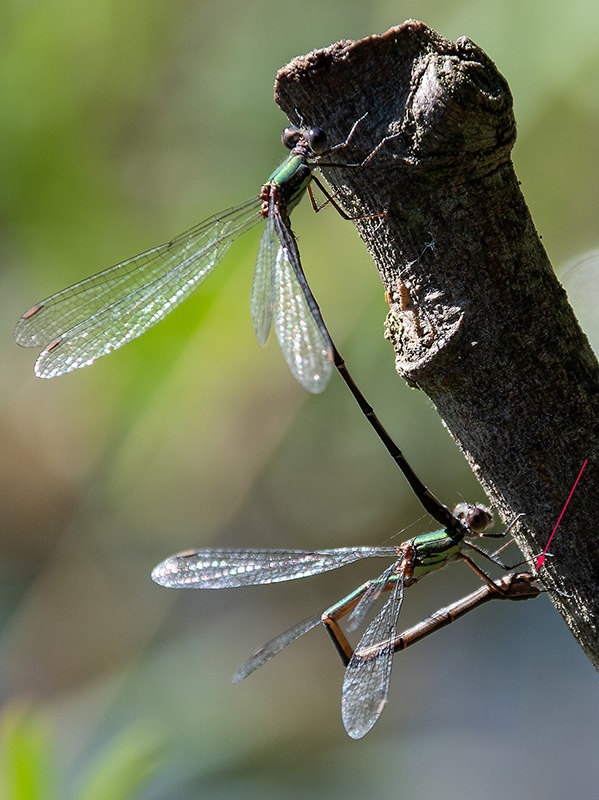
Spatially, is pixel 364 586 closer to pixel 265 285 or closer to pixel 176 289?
pixel 265 285

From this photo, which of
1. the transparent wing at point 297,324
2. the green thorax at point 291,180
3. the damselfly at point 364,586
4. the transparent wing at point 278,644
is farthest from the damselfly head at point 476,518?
the green thorax at point 291,180

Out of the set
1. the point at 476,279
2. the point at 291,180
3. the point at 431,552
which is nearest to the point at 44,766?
the point at 431,552

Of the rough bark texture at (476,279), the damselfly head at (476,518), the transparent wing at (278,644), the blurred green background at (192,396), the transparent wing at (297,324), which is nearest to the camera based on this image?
the rough bark texture at (476,279)

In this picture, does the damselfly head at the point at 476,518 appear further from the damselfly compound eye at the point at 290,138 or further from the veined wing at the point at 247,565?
the damselfly compound eye at the point at 290,138

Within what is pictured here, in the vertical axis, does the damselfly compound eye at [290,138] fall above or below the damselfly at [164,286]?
above

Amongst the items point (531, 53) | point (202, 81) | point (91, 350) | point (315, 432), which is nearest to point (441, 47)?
point (91, 350)

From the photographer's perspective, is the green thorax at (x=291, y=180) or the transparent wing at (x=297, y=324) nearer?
the transparent wing at (x=297, y=324)
